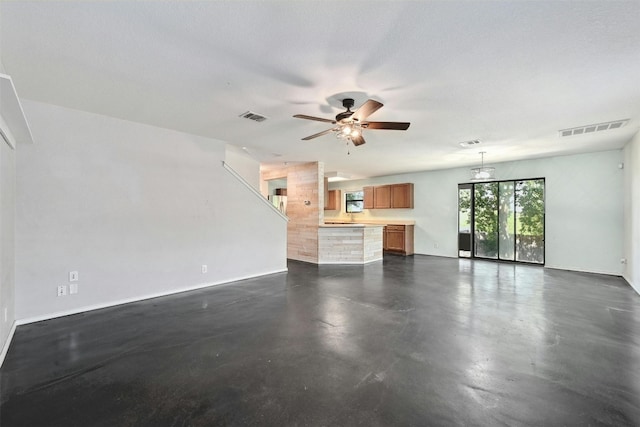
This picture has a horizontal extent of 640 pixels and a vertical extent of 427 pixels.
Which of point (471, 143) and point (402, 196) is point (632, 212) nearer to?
point (471, 143)

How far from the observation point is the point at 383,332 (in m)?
3.03

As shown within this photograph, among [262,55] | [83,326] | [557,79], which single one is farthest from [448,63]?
[83,326]

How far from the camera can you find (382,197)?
9.80 metres

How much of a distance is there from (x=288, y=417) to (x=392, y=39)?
2.80 m

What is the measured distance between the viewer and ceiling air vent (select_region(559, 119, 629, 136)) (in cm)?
404

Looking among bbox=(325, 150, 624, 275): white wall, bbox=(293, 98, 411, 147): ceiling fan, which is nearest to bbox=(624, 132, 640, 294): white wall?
bbox=(325, 150, 624, 275): white wall

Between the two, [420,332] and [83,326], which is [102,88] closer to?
[83,326]

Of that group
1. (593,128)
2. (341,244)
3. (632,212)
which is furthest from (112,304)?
(632,212)

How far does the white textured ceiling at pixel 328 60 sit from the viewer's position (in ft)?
6.12

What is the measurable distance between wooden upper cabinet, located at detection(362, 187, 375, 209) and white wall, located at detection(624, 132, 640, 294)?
20.5 feet

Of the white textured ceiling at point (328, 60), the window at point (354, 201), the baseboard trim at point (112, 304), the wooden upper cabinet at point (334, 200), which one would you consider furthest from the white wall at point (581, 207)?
the baseboard trim at point (112, 304)

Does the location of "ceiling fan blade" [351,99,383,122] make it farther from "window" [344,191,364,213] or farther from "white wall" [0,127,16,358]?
"window" [344,191,364,213]

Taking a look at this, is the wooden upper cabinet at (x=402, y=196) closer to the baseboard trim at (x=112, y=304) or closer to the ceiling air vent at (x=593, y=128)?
the ceiling air vent at (x=593, y=128)

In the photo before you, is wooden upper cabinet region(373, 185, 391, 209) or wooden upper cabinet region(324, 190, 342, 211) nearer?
wooden upper cabinet region(373, 185, 391, 209)
